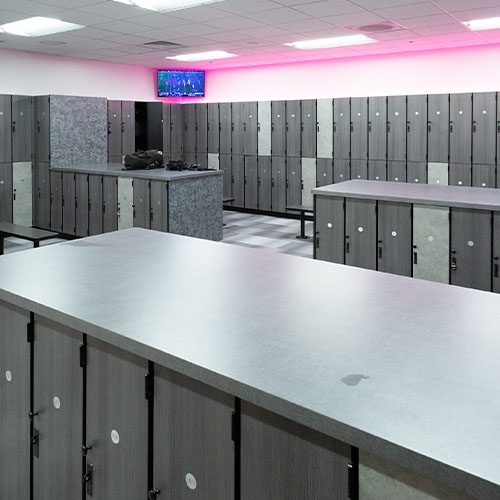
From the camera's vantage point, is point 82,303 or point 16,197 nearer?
point 82,303

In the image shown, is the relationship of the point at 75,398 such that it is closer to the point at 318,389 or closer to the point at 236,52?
the point at 318,389

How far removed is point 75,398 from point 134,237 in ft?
4.51

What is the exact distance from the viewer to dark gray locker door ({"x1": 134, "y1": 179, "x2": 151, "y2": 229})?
23.5 ft

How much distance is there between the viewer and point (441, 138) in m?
8.94

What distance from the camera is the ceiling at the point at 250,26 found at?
5891mm

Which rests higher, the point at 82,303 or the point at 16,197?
the point at 16,197

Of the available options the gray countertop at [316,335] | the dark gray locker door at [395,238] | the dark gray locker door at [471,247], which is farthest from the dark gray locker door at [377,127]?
the gray countertop at [316,335]

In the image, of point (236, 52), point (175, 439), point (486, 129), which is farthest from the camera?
point (236, 52)

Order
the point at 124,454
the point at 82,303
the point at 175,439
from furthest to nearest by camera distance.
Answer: the point at 82,303 < the point at 124,454 < the point at 175,439

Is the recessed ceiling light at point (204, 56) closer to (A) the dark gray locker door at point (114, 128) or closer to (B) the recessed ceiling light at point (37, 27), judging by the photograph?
(A) the dark gray locker door at point (114, 128)

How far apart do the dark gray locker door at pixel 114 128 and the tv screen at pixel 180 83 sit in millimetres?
1741

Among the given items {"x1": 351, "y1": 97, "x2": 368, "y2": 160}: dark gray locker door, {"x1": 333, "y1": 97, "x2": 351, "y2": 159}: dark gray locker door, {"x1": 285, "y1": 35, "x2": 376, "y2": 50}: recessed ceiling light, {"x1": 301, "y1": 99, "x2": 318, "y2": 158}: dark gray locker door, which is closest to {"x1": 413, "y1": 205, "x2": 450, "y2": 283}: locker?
{"x1": 285, "y1": 35, "x2": 376, "y2": 50}: recessed ceiling light

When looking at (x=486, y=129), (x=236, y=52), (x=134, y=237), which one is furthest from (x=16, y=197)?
(x=486, y=129)

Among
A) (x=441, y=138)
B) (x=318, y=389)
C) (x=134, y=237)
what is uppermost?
(x=441, y=138)
